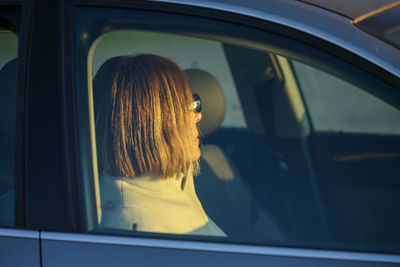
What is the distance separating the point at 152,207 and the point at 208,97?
0.63 metres

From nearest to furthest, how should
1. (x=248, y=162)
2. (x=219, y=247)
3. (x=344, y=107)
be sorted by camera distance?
(x=219, y=247)
(x=248, y=162)
(x=344, y=107)

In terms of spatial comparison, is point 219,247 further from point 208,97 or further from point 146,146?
point 208,97

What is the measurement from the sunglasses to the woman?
0.05 m

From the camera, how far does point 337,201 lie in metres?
1.50

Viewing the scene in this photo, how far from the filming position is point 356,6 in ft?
4.65

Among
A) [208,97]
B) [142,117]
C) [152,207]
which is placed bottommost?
[152,207]

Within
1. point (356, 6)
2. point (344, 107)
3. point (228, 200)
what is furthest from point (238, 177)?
point (344, 107)

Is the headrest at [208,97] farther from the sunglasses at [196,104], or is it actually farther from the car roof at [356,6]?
the car roof at [356,6]

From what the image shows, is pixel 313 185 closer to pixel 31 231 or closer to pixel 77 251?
pixel 77 251

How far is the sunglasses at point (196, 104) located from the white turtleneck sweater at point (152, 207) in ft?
0.77

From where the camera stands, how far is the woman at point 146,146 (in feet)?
4.86

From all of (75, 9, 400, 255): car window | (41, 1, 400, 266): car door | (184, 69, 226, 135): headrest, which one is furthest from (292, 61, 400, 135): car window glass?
(184, 69, 226, 135): headrest

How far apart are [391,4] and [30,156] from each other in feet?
3.59

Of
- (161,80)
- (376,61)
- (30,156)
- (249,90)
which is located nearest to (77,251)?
(30,156)
